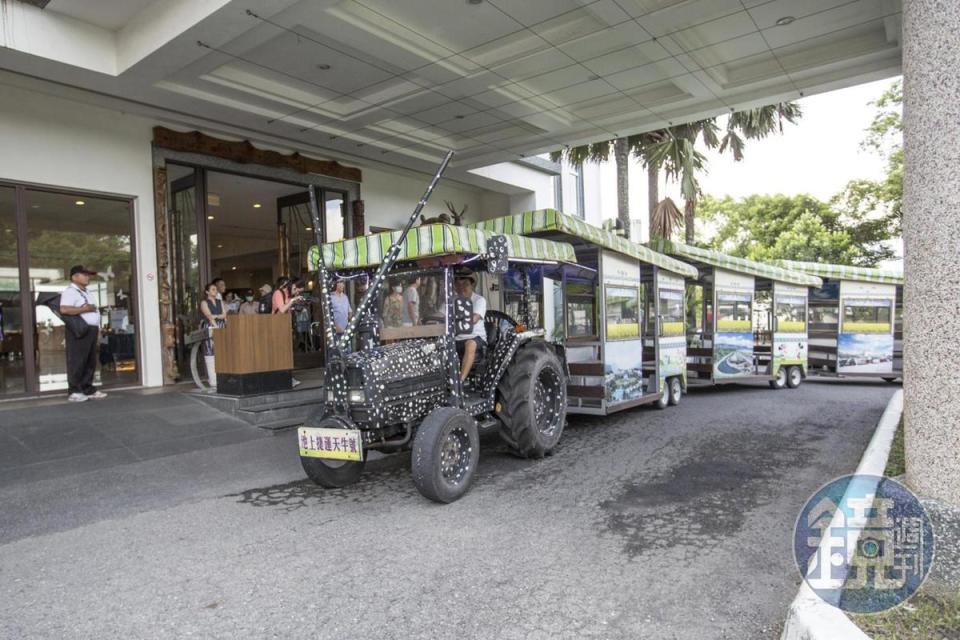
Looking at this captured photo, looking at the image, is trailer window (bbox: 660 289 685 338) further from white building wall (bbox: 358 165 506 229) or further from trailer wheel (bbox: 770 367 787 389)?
white building wall (bbox: 358 165 506 229)

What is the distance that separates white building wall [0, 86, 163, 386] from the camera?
8266 mm

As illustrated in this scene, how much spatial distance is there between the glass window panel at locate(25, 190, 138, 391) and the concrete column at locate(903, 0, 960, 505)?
9.74 metres

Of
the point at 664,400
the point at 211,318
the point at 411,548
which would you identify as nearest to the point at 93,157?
the point at 211,318

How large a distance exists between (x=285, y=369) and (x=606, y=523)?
559 centimetres

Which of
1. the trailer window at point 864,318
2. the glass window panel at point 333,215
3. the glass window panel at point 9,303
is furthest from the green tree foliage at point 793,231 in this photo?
the glass window panel at point 9,303

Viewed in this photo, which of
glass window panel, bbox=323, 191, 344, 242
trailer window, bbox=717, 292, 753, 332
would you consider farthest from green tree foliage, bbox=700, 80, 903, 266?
glass window panel, bbox=323, 191, 344, 242

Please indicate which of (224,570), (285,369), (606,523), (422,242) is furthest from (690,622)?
(285,369)

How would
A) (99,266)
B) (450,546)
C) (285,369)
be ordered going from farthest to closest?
1. (99,266)
2. (285,369)
3. (450,546)

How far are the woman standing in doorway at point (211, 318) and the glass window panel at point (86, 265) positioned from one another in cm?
159

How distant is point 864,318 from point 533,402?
1103 centimetres

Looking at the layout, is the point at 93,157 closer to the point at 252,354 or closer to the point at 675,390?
the point at 252,354

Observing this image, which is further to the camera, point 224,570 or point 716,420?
point 716,420

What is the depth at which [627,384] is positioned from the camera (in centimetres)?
869

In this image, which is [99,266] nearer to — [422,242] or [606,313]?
[422,242]
